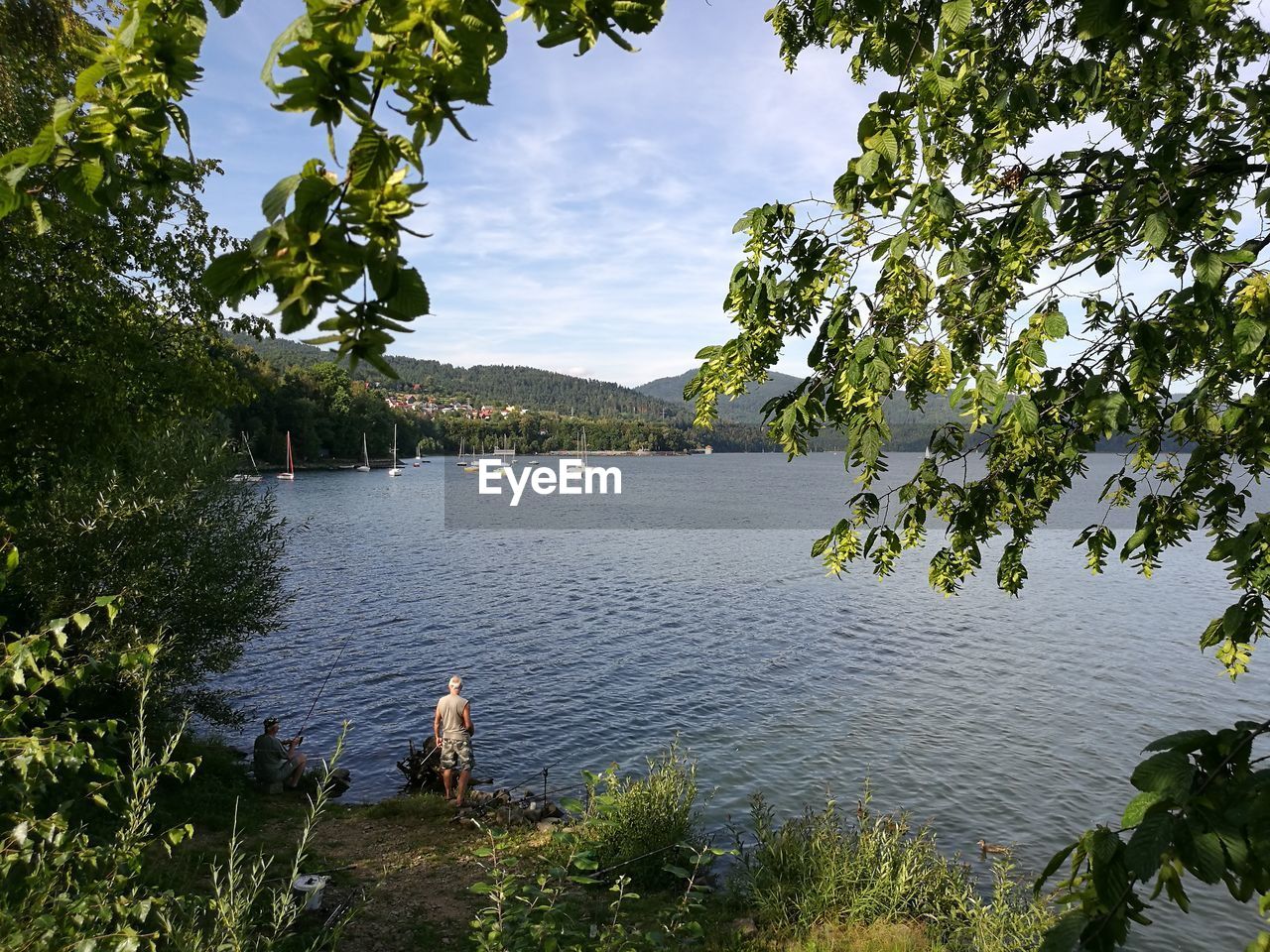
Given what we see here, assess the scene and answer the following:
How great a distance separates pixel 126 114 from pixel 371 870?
→ 1212cm

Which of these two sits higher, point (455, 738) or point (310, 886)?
point (310, 886)

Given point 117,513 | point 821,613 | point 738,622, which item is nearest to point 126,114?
point 117,513

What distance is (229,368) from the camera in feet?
45.5

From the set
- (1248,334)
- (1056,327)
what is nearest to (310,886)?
(1056,327)

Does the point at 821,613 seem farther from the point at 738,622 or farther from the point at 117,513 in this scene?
the point at 117,513

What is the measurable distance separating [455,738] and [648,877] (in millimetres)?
4917

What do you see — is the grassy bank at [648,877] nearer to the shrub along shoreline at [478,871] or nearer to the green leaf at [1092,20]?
the shrub along shoreline at [478,871]

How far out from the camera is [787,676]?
25484 millimetres

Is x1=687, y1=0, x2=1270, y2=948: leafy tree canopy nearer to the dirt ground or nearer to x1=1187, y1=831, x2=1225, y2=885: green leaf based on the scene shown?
x1=1187, y1=831, x2=1225, y2=885: green leaf

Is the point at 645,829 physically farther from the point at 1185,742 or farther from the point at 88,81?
the point at 88,81

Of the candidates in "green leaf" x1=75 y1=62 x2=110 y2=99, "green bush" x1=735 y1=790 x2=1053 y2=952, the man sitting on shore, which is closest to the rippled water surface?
the man sitting on shore

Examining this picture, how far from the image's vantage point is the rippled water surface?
17172 mm

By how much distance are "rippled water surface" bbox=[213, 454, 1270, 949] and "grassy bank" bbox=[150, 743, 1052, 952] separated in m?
3.25

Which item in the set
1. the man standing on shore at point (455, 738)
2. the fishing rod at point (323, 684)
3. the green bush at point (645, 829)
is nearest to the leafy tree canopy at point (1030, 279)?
the green bush at point (645, 829)
